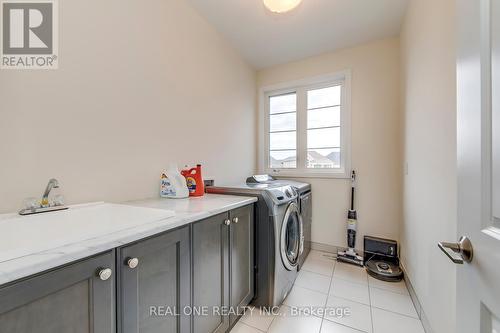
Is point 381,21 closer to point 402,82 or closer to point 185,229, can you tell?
point 402,82

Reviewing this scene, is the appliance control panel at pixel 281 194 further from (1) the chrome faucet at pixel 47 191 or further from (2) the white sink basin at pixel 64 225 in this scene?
(1) the chrome faucet at pixel 47 191

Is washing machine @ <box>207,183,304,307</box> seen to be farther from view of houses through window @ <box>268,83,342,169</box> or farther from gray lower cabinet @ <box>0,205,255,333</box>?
view of houses through window @ <box>268,83,342,169</box>

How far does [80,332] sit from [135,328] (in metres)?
0.21

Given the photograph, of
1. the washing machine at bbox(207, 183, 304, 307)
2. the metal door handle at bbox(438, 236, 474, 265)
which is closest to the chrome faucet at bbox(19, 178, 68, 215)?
the washing machine at bbox(207, 183, 304, 307)

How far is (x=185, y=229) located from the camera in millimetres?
974

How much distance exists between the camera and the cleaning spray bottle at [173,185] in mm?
1520

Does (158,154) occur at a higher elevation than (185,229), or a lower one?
higher

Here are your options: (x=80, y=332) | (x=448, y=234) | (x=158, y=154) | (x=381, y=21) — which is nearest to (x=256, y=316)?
(x=80, y=332)

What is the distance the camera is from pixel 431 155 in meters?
1.30

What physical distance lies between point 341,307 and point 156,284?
150 centimetres

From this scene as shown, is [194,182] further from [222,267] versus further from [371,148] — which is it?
[371,148]

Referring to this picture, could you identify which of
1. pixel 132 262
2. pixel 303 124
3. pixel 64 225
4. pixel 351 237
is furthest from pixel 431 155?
pixel 64 225

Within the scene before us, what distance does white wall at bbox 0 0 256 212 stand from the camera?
0.96 meters

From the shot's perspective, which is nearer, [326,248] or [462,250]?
[462,250]
